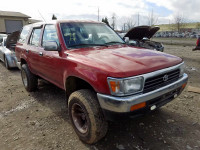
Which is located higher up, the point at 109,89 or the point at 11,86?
the point at 109,89

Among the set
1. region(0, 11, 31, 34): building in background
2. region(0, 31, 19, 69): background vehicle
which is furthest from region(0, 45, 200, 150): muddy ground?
region(0, 11, 31, 34): building in background

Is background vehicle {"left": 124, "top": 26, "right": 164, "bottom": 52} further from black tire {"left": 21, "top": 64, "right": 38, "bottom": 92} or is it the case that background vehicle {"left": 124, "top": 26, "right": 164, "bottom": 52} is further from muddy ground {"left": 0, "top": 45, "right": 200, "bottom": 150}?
black tire {"left": 21, "top": 64, "right": 38, "bottom": 92}

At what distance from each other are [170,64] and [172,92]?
1.36 feet

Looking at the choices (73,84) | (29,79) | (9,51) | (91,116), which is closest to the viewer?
(91,116)

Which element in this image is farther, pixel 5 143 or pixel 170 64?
pixel 5 143

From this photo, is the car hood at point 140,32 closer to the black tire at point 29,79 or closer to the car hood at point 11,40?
the black tire at point 29,79

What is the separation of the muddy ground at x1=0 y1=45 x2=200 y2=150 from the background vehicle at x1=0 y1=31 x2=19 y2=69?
340 centimetres

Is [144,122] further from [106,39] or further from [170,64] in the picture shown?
[106,39]

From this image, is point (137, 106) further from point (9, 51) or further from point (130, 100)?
point (9, 51)

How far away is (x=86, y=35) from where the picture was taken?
3.06 m

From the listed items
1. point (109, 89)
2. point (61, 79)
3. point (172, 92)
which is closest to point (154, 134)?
point (172, 92)

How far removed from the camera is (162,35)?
4206cm

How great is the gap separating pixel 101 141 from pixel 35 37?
9.21ft

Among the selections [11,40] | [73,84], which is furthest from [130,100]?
[11,40]
